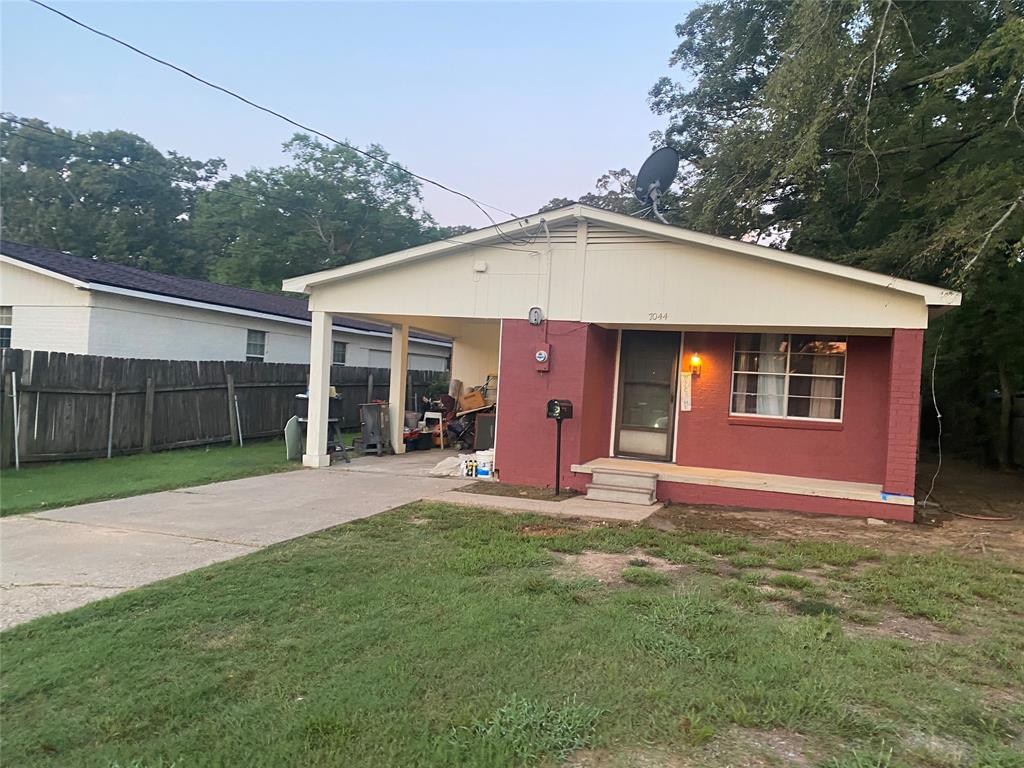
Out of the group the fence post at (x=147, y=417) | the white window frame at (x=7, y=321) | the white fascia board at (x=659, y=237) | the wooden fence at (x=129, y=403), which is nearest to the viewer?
the white fascia board at (x=659, y=237)

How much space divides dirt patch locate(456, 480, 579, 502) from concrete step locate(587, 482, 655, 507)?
34 cm

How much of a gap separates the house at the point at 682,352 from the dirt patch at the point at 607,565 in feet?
9.66

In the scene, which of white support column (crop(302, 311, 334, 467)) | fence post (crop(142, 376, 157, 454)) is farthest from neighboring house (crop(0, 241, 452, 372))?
white support column (crop(302, 311, 334, 467))

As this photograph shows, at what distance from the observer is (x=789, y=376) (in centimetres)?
938

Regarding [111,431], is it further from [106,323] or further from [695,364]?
[695,364]

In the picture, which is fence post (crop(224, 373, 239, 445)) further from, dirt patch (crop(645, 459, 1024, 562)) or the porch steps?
dirt patch (crop(645, 459, 1024, 562))

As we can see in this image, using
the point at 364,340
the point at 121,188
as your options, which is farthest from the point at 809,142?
the point at 121,188

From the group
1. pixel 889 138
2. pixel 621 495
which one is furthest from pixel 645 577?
pixel 889 138

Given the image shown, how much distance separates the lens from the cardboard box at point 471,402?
46.1 feet

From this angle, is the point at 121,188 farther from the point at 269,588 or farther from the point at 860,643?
the point at 860,643

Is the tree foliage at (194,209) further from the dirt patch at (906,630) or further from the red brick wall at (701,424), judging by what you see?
the dirt patch at (906,630)

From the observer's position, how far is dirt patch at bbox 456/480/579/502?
8.59 metres

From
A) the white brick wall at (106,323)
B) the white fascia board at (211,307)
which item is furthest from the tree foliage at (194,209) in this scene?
the white brick wall at (106,323)

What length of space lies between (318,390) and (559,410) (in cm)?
433
